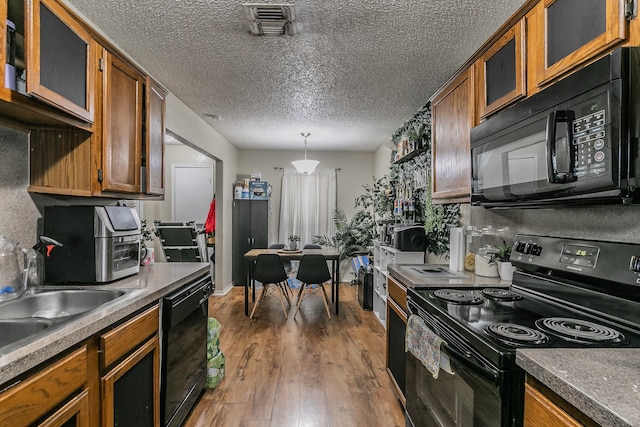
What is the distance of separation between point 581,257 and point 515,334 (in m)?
0.51

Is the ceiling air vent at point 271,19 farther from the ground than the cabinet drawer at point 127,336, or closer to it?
farther from the ground

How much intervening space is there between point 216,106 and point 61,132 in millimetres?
2121

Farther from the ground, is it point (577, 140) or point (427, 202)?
point (577, 140)

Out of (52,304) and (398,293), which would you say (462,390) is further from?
(52,304)

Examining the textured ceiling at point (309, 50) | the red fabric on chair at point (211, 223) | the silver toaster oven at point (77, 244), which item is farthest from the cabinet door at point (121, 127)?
the red fabric on chair at point (211, 223)

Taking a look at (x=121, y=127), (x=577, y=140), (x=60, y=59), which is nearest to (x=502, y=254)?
(x=577, y=140)

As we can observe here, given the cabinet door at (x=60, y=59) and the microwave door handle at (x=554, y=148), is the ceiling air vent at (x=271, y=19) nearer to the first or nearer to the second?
the cabinet door at (x=60, y=59)

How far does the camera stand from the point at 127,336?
140 cm

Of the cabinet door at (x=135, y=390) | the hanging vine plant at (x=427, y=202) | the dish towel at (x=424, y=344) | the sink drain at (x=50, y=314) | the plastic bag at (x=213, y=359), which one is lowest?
the plastic bag at (x=213, y=359)

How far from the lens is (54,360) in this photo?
1.02 m

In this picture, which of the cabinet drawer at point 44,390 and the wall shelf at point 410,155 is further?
the wall shelf at point 410,155

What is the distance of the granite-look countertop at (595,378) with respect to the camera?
0.65 metres

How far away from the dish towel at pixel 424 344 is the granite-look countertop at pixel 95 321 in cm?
125

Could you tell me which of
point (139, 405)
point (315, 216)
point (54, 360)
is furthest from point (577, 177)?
point (315, 216)
